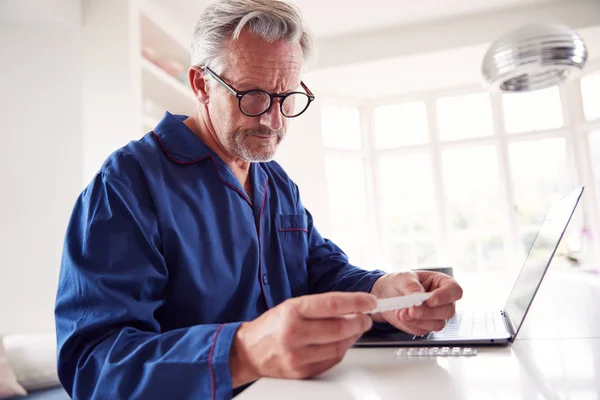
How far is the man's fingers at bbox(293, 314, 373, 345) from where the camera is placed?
58cm

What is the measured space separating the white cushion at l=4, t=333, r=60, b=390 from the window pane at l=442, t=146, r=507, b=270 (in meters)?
4.29

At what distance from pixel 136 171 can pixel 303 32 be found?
550 millimetres

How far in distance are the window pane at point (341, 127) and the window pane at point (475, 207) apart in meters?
1.08

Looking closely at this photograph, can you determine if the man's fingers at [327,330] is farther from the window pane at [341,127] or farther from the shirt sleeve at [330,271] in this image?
the window pane at [341,127]

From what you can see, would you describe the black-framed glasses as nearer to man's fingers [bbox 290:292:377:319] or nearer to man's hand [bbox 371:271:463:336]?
man's hand [bbox 371:271:463:336]

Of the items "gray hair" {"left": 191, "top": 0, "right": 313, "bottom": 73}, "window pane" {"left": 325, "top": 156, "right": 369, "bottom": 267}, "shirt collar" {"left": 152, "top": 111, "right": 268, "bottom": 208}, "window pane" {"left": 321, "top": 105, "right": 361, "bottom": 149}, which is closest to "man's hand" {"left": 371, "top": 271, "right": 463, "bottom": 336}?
"shirt collar" {"left": 152, "top": 111, "right": 268, "bottom": 208}

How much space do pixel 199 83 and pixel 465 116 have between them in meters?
4.93

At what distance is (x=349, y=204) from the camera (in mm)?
5555

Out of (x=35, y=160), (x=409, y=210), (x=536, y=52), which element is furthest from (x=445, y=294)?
(x=409, y=210)

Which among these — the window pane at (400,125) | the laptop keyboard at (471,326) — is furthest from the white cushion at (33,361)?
the window pane at (400,125)

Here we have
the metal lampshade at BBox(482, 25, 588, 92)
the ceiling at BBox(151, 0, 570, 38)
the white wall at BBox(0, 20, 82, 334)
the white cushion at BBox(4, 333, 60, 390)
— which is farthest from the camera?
the ceiling at BBox(151, 0, 570, 38)

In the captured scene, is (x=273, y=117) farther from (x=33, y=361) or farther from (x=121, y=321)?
(x=33, y=361)

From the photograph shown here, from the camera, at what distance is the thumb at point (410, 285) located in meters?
0.92

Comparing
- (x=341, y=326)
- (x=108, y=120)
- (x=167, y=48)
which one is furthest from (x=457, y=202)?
(x=341, y=326)
